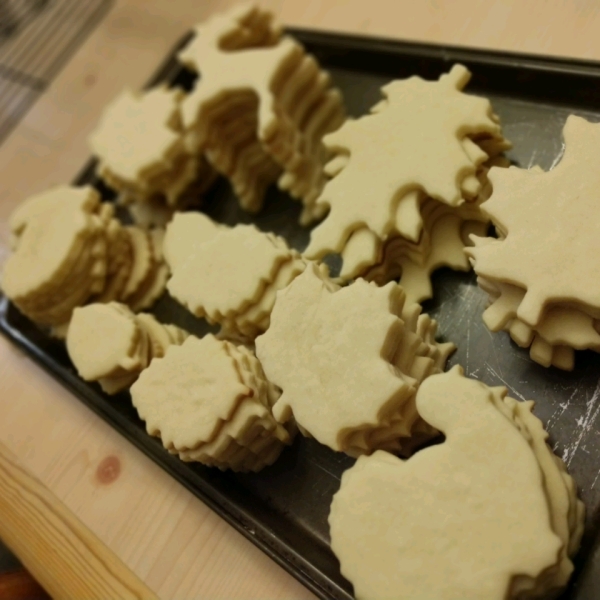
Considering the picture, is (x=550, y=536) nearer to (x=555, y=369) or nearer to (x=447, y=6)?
(x=555, y=369)

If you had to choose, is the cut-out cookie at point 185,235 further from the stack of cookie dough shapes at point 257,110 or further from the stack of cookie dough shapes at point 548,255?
the stack of cookie dough shapes at point 548,255

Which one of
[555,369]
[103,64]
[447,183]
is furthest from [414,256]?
[103,64]

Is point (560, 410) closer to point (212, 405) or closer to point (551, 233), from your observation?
point (551, 233)

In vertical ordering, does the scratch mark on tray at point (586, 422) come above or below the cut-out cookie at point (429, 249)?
below

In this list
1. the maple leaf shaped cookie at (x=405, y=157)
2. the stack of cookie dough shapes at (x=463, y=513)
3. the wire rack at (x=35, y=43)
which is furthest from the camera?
the wire rack at (x=35, y=43)

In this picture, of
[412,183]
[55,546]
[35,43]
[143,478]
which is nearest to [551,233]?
[412,183]

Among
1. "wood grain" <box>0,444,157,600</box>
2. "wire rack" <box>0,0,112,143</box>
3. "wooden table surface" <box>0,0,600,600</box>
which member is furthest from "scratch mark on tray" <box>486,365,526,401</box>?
"wire rack" <box>0,0,112,143</box>

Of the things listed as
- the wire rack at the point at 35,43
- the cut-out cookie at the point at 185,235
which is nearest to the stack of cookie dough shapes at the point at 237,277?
the cut-out cookie at the point at 185,235
